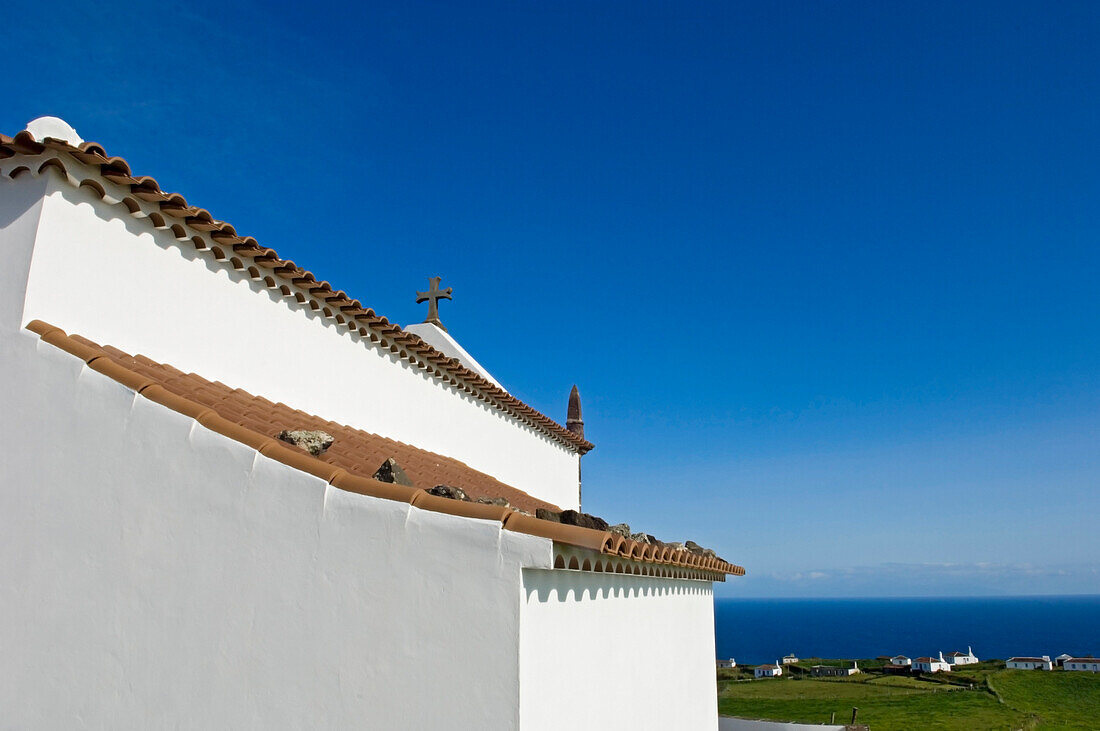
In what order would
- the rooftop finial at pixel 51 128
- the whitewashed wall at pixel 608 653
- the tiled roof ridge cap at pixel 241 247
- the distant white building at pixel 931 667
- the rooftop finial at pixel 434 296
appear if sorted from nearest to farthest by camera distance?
the whitewashed wall at pixel 608 653, the tiled roof ridge cap at pixel 241 247, the rooftop finial at pixel 51 128, the rooftop finial at pixel 434 296, the distant white building at pixel 931 667

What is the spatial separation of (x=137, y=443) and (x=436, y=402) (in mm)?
5915

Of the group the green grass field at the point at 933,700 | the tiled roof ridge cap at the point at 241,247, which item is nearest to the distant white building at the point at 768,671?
the green grass field at the point at 933,700

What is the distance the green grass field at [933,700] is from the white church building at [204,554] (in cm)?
5131

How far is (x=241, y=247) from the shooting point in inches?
238

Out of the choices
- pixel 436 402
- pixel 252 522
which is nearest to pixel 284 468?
pixel 252 522

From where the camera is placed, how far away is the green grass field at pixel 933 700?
1871 inches

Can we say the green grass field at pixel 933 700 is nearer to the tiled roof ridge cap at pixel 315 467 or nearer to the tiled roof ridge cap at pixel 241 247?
the tiled roof ridge cap at pixel 241 247

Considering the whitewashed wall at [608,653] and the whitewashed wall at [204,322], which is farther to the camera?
the whitewashed wall at [204,322]

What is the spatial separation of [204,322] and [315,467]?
2670 mm

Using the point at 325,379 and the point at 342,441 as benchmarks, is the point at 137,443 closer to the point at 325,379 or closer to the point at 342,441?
the point at 342,441

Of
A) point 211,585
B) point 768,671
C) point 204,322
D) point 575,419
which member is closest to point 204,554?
point 211,585

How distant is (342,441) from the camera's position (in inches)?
240

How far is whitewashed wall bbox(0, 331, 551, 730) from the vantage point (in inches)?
137

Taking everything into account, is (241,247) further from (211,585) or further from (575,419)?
(575,419)
